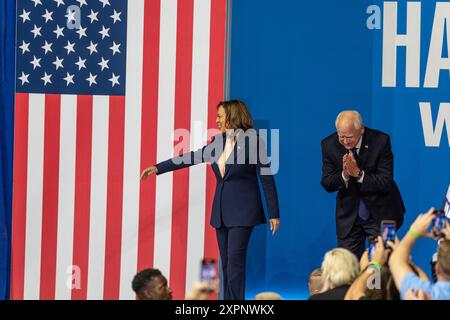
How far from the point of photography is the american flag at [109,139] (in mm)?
7199

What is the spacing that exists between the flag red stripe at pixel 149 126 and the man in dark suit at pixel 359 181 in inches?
56.5

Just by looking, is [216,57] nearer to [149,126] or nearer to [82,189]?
[149,126]

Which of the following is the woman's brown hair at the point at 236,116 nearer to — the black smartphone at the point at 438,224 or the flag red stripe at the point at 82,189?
the flag red stripe at the point at 82,189

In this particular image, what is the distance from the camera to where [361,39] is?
23.7ft

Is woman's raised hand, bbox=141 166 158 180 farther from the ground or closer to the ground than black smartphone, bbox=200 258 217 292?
farther from the ground

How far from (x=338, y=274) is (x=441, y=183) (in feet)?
9.45

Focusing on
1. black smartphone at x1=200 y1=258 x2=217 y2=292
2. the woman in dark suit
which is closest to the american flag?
the woman in dark suit

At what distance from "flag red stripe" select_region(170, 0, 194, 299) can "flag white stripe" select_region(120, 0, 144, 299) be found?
29cm

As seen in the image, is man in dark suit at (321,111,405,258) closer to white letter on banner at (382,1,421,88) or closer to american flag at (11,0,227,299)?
white letter on banner at (382,1,421,88)

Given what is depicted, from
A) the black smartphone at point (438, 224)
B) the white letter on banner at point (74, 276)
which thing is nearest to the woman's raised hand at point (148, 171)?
the white letter on banner at point (74, 276)

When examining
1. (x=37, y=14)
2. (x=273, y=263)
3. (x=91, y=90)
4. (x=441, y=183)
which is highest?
(x=37, y=14)

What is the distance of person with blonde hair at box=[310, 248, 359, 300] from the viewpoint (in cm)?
461
